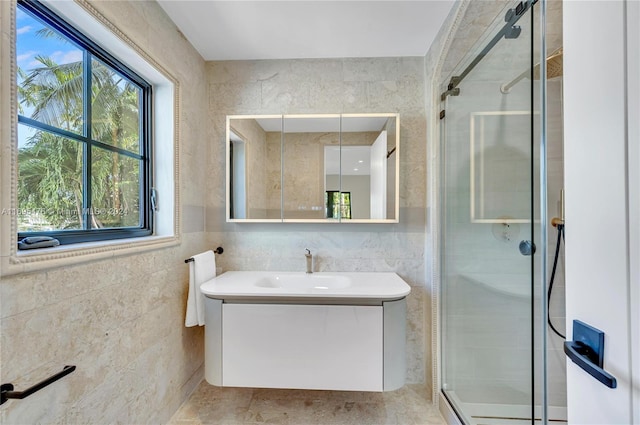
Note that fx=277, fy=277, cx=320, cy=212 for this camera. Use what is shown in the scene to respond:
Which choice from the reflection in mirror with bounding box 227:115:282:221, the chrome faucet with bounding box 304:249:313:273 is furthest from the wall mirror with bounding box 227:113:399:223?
the chrome faucet with bounding box 304:249:313:273

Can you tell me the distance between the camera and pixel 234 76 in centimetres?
201

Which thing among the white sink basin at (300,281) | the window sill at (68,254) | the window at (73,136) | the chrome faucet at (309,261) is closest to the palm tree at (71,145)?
the window at (73,136)

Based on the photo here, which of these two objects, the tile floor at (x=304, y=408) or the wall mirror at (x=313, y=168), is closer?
the tile floor at (x=304, y=408)

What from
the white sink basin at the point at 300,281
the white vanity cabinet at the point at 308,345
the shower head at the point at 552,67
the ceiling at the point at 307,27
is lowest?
the white vanity cabinet at the point at 308,345

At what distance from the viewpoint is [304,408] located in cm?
167

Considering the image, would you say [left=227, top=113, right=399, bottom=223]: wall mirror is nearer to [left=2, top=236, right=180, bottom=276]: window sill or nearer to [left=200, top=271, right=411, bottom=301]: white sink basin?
[left=200, top=271, right=411, bottom=301]: white sink basin

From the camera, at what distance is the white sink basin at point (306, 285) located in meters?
1.44

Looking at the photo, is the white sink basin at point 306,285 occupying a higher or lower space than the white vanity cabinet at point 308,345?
higher

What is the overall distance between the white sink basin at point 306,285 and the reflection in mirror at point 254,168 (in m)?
0.41

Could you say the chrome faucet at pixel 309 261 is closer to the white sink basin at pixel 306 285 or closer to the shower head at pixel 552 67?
the white sink basin at pixel 306 285

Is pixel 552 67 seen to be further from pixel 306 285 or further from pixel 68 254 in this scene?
pixel 68 254

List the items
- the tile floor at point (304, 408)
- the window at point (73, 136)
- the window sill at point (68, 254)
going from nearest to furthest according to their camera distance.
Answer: the window sill at point (68, 254) < the window at point (73, 136) < the tile floor at point (304, 408)

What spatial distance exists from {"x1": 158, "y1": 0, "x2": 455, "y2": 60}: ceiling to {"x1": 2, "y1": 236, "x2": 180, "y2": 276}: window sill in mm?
1271

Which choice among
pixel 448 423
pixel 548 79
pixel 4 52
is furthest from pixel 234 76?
pixel 448 423
